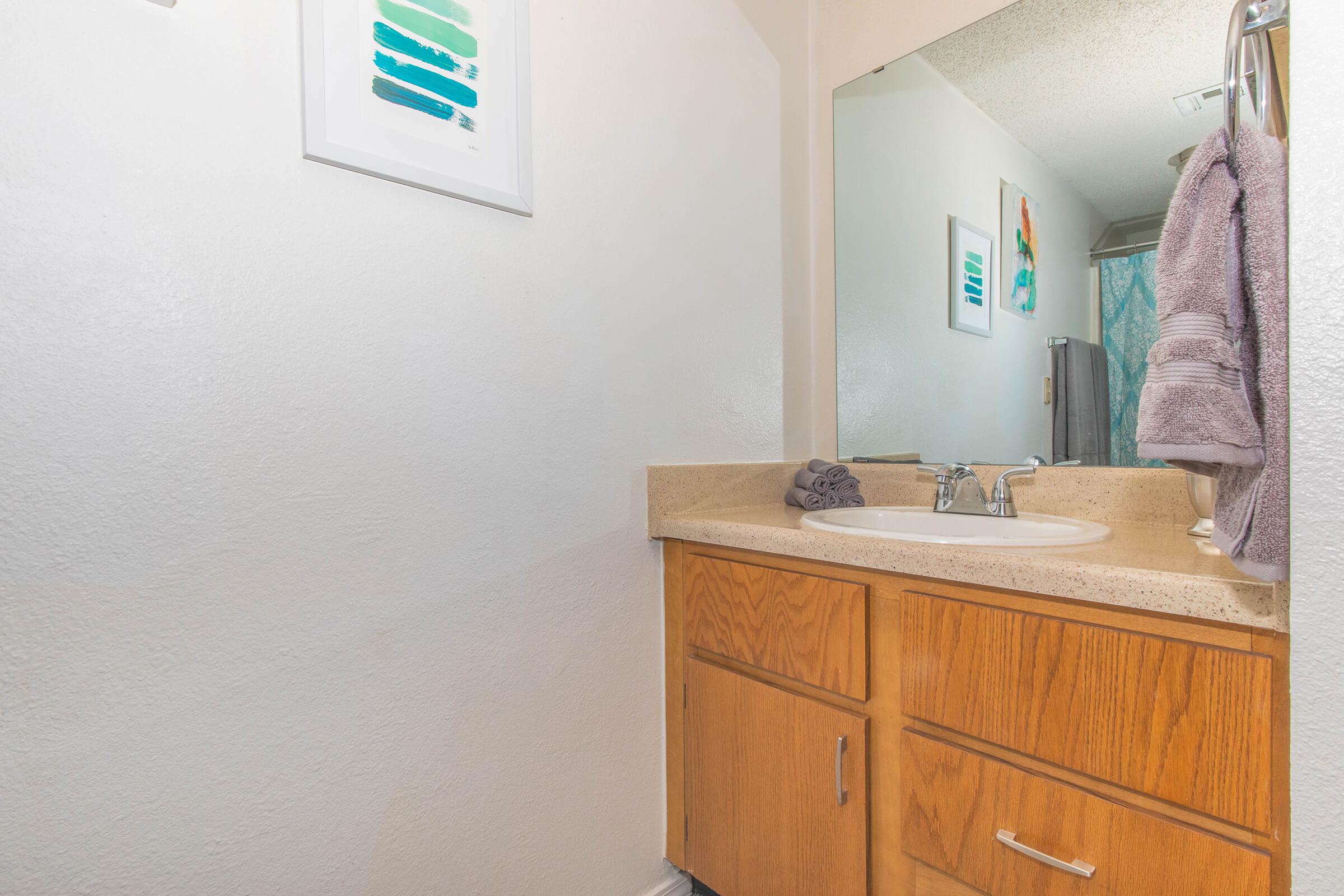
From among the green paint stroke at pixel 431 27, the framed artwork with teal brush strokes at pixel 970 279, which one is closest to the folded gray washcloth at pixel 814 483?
the framed artwork with teal brush strokes at pixel 970 279

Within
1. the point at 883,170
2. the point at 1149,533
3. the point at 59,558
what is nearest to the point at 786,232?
the point at 883,170

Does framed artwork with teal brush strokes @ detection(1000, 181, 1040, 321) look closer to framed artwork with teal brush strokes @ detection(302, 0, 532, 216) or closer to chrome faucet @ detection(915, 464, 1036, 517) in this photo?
chrome faucet @ detection(915, 464, 1036, 517)

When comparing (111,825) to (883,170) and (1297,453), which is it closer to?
(1297,453)

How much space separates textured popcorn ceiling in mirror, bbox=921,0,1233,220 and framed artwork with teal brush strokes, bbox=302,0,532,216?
994 millimetres

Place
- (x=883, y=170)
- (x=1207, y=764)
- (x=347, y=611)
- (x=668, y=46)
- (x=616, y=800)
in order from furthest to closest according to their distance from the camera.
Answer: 1. (x=883, y=170)
2. (x=668, y=46)
3. (x=616, y=800)
4. (x=347, y=611)
5. (x=1207, y=764)

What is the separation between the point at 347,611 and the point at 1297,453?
1.12 m

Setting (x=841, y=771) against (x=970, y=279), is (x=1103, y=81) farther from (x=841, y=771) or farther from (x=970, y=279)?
(x=841, y=771)

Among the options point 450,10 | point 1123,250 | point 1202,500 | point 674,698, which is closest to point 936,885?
point 674,698

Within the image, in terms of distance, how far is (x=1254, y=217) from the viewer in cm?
65

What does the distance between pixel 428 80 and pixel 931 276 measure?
1.11 metres

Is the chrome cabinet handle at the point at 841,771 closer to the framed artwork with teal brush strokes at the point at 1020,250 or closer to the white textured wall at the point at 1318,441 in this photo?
the white textured wall at the point at 1318,441

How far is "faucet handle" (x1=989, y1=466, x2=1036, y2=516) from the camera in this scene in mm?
1314

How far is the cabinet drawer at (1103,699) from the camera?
69 centimetres

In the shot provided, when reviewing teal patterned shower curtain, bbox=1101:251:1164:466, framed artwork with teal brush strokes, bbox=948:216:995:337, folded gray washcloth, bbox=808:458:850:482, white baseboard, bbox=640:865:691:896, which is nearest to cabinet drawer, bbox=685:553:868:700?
folded gray washcloth, bbox=808:458:850:482
